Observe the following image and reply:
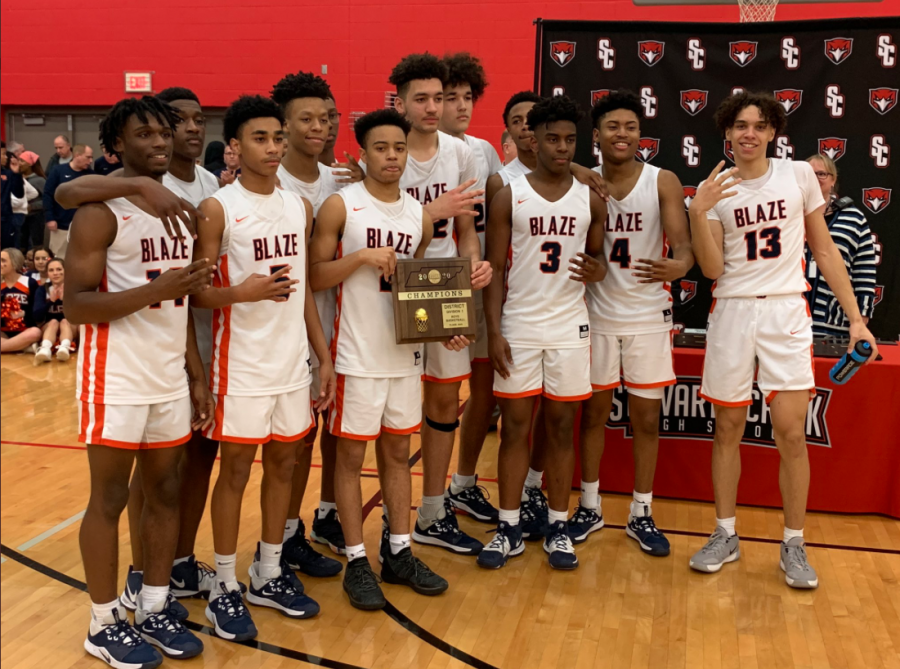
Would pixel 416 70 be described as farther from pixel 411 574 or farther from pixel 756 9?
pixel 756 9

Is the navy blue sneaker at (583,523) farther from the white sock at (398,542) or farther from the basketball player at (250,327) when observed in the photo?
the basketball player at (250,327)

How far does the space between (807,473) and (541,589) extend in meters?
1.37

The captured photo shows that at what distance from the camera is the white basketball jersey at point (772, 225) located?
4020 mm

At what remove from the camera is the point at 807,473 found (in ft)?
13.3

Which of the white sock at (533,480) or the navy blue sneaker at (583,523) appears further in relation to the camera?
the white sock at (533,480)

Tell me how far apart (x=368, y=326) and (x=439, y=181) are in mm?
907

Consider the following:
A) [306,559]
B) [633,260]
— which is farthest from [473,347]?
[306,559]

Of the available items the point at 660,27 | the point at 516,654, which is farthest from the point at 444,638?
the point at 660,27

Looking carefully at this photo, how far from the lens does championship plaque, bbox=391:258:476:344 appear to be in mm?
3652

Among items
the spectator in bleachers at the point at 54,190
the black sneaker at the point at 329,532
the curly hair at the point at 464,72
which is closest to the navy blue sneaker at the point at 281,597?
the black sneaker at the point at 329,532

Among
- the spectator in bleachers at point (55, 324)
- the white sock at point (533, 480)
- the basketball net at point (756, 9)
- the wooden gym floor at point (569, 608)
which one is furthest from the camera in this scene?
the spectator in bleachers at point (55, 324)

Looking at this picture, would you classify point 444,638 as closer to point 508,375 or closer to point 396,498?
point 396,498

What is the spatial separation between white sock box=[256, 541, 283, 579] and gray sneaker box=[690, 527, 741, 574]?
193 centimetres

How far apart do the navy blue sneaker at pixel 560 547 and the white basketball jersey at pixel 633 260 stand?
39.1 inches
